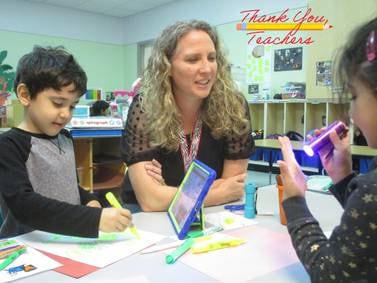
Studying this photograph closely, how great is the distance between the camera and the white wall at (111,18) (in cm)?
652

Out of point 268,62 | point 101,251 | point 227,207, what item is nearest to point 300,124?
point 268,62

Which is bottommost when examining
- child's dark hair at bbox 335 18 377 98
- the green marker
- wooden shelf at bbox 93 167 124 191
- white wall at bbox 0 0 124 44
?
wooden shelf at bbox 93 167 124 191

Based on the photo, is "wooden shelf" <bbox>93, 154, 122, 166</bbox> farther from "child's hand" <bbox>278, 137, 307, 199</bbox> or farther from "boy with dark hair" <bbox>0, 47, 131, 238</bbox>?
"child's hand" <bbox>278, 137, 307, 199</bbox>

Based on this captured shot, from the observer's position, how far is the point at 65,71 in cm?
117

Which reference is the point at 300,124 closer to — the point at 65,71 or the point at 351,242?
the point at 65,71

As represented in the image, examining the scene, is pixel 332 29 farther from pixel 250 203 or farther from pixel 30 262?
pixel 30 262

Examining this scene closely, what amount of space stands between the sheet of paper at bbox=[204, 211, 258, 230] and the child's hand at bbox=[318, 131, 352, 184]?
10.6 inches

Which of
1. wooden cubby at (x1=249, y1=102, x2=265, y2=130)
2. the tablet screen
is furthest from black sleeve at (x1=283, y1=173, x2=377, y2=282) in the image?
wooden cubby at (x1=249, y1=102, x2=265, y2=130)

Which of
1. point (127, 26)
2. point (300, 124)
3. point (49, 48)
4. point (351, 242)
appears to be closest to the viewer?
point (351, 242)

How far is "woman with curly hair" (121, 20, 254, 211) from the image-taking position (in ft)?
4.51

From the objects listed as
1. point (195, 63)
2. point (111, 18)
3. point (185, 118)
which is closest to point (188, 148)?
point (185, 118)

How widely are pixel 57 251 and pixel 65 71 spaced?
54 centimetres

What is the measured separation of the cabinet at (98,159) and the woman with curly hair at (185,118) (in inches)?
56.3

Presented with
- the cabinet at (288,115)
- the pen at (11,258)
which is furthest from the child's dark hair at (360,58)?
the cabinet at (288,115)
